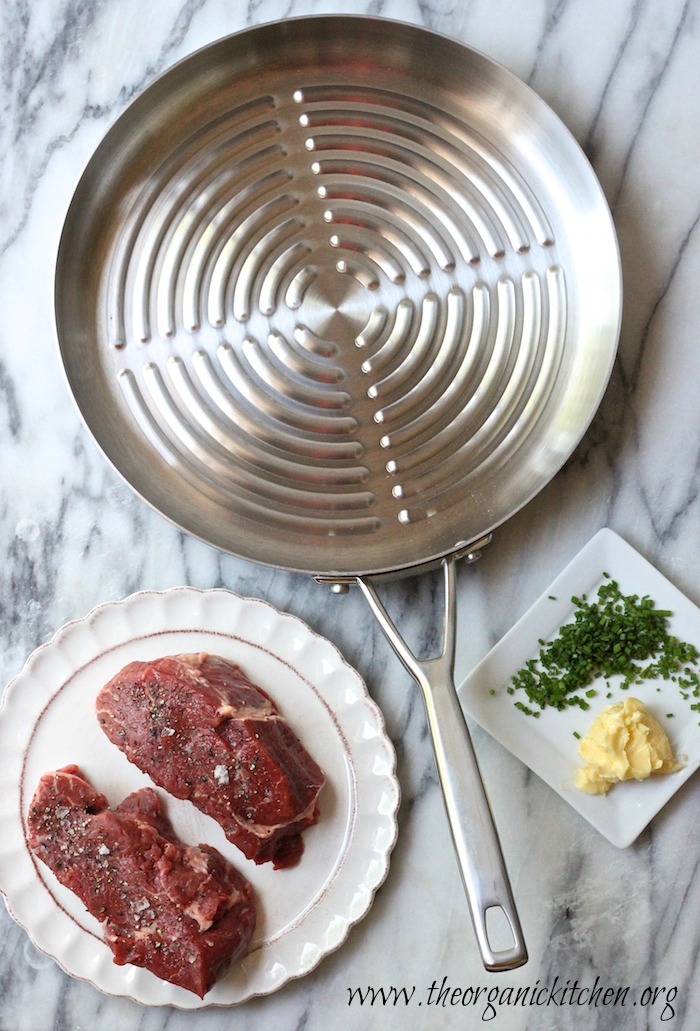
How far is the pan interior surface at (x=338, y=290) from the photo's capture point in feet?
4.43

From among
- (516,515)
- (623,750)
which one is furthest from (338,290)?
(623,750)

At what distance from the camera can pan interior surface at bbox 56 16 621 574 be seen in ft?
4.43

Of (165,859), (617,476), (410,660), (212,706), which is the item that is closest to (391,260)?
(617,476)

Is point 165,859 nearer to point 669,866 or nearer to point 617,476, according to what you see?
point 669,866

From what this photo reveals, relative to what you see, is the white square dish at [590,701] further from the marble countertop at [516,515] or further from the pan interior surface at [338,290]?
the pan interior surface at [338,290]

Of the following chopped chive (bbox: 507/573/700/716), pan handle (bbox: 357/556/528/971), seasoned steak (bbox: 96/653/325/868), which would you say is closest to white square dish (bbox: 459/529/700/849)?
chopped chive (bbox: 507/573/700/716)

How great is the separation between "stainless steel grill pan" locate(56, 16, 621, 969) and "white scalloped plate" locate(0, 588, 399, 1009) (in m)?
0.17

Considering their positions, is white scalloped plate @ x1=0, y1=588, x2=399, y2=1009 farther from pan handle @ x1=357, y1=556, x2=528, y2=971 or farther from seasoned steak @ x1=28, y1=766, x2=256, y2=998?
pan handle @ x1=357, y1=556, x2=528, y2=971

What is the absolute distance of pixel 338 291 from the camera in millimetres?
1373

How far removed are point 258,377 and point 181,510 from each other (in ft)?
0.76

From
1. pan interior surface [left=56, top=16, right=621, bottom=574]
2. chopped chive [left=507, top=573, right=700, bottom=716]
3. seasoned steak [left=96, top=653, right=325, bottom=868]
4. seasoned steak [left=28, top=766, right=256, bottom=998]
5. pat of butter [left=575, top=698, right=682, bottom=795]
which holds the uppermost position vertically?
pan interior surface [left=56, top=16, right=621, bottom=574]

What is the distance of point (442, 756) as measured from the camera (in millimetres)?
1185

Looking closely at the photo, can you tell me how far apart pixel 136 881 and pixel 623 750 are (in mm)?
735

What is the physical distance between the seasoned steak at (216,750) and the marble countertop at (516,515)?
0.54 feet
